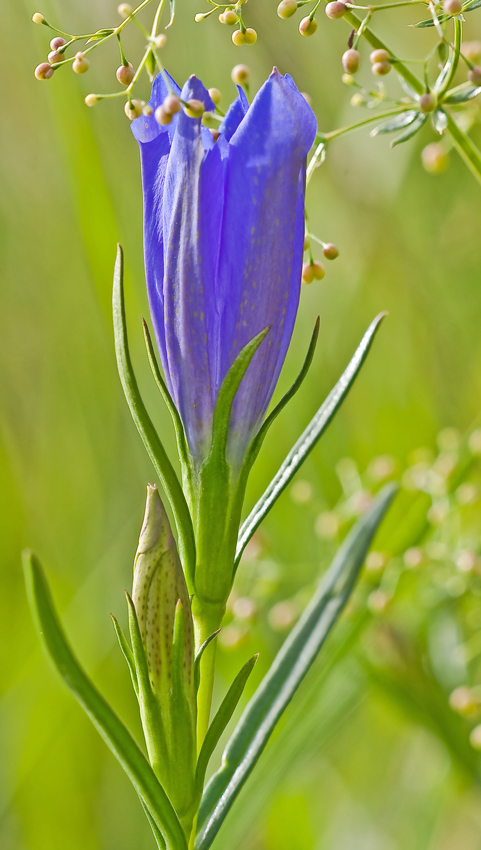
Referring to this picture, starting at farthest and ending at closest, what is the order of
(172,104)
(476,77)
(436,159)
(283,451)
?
(283,451)
(436,159)
(476,77)
(172,104)

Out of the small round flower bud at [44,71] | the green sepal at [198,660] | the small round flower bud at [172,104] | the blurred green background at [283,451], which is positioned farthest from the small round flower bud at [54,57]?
the blurred green background at [283,451]

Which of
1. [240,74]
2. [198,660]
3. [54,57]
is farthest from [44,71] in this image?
[198,660]

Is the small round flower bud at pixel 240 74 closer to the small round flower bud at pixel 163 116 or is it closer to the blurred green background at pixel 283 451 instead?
the small round flower bud at pixel 163 116

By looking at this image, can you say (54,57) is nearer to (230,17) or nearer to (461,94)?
(230,17)

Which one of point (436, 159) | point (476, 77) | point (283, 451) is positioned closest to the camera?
point (476, 77)

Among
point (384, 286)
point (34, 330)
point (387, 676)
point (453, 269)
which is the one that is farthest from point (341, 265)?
point (387, 676)

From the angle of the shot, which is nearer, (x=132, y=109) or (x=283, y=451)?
(x=132, y=109)

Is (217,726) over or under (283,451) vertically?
over
